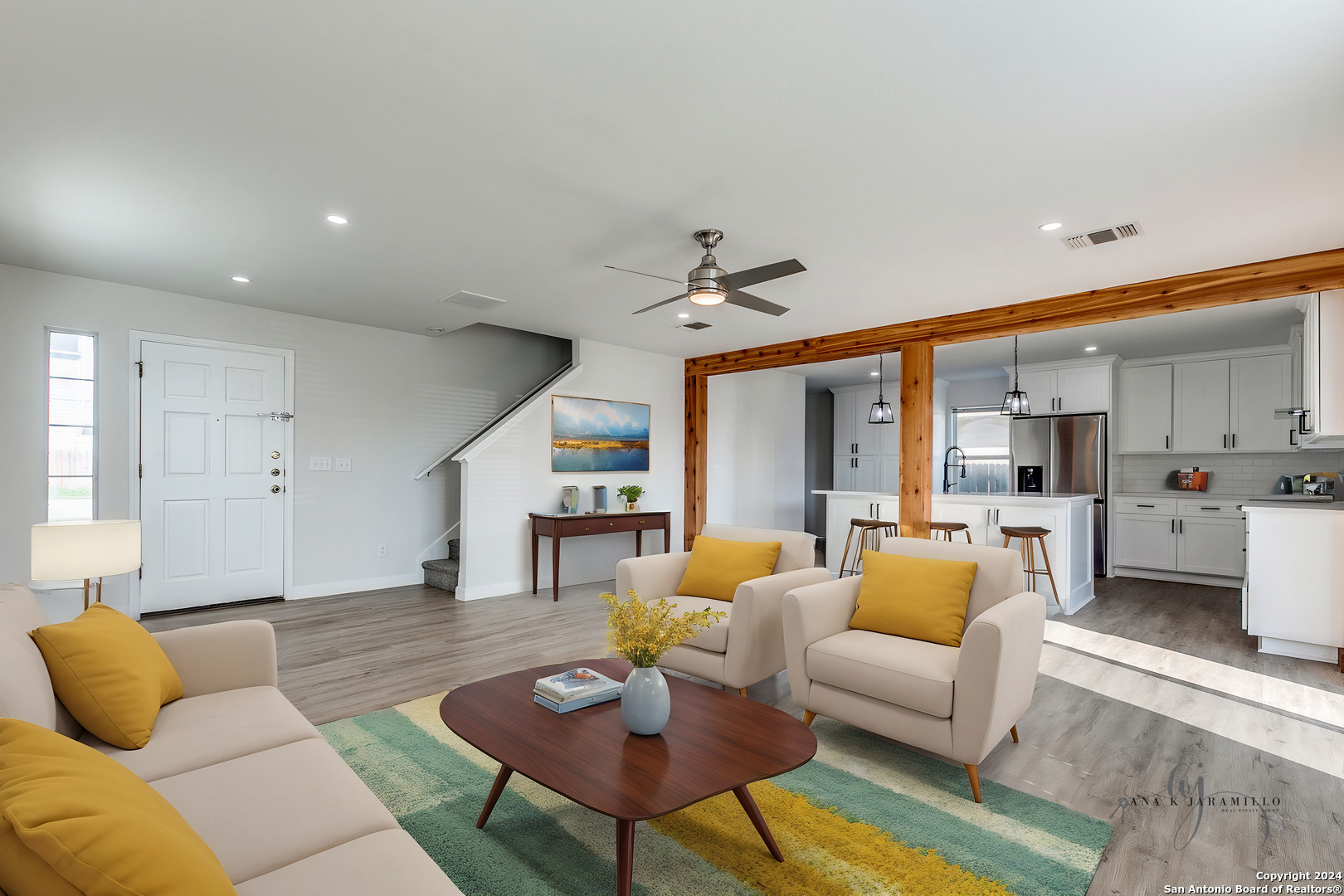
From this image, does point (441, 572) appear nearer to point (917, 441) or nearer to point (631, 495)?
point (631, 495)

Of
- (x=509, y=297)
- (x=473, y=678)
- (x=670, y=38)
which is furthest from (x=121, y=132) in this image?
(x=473, y=678)

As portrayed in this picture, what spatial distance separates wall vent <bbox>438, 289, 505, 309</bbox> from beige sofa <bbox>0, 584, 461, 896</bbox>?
3.01 metres

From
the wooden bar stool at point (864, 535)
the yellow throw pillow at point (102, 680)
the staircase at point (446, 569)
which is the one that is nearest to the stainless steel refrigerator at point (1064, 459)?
the wooden bar stool at point (864, 535)

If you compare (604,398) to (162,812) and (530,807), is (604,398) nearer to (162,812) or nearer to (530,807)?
(530,807)

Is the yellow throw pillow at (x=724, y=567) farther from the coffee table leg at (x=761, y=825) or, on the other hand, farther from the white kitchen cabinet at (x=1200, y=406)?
the white kitchen cabinet at (x=1200, y=406)

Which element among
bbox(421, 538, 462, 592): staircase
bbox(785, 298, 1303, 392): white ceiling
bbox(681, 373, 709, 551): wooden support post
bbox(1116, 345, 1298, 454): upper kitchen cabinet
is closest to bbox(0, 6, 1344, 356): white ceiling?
bbox(785, 298, 1303, 392): white ceiling

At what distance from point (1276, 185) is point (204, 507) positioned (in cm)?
674

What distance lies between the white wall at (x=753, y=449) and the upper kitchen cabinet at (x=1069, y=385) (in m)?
2.75

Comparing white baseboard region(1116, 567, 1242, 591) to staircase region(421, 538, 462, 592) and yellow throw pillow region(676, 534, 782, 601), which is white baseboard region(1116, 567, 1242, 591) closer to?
yellow throw pillow region(676, 534, 782, 601)

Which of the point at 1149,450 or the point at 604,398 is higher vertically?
the point at 604,398

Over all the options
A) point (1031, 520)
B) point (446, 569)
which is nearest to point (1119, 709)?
point (1031, 520)

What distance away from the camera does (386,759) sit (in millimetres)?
2564

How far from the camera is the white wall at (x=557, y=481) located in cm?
572

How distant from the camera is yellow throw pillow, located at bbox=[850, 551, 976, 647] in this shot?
9.20ft
